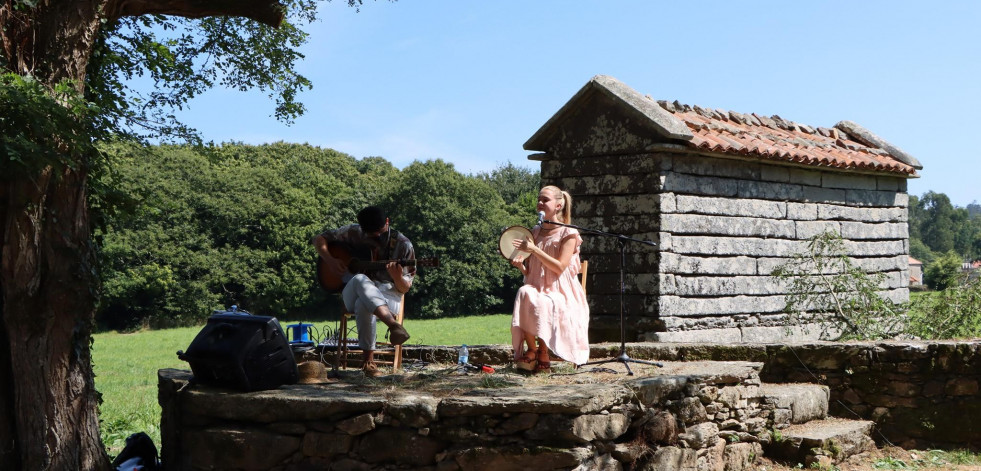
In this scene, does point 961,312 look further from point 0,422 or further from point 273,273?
point 273,273

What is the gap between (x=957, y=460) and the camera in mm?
7223

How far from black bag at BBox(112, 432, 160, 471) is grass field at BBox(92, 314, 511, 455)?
1.33m

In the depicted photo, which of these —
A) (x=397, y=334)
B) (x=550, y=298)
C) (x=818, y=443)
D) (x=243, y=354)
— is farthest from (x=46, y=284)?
(x=818, y=443)

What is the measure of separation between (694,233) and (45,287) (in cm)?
614

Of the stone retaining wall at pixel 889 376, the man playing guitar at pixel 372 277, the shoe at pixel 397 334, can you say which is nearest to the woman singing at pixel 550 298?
the shoe at pixel 397 334

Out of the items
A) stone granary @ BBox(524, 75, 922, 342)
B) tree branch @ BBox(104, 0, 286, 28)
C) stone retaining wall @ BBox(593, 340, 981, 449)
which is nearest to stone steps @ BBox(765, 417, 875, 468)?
stone retaining wall @ BBox(593, 340, 981, 449)

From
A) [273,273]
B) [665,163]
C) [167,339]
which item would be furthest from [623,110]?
[273,273]

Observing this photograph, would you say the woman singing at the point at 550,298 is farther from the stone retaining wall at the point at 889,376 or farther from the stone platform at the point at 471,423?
the stone retaining wall at the point at 889,376

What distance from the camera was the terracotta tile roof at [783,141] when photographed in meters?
9.77

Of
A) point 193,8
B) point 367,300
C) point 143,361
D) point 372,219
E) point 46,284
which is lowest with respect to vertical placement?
point 143,361

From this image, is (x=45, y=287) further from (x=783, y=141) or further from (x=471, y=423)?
(x=783, y=141)

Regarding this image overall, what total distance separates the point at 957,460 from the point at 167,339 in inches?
988

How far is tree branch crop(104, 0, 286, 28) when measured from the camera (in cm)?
647

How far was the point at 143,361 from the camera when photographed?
2083cm
